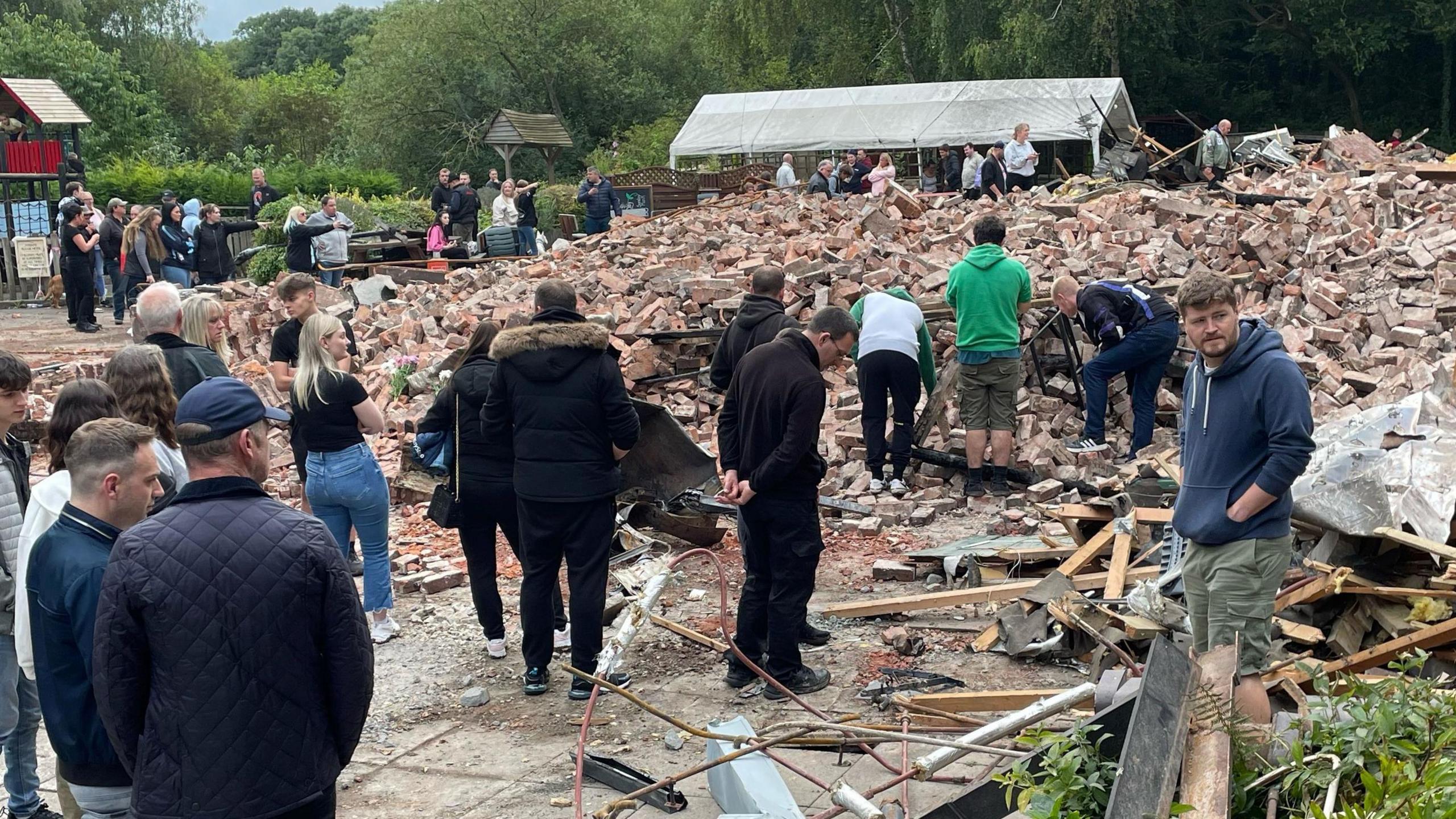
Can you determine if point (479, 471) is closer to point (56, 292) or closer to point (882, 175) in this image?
point (882, 175)

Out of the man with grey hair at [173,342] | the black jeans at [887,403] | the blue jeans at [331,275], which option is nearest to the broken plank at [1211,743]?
the man with grey hair at [173,342]

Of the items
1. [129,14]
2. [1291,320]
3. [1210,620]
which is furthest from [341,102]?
[1210,620]

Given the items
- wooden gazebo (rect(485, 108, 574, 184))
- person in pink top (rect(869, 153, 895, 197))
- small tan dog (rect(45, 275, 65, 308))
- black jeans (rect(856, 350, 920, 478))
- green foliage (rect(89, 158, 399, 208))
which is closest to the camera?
black jeans (rect(856, 350, 920, 478))

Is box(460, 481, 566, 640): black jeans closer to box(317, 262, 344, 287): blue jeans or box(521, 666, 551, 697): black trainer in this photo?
box(521, 666, 551, 697): black trainer

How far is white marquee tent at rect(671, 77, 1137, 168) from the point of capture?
29938mm

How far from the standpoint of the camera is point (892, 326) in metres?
9.59

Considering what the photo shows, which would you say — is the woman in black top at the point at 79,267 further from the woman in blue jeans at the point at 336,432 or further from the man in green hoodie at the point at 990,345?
the man in green hoodie at the point at 990,345

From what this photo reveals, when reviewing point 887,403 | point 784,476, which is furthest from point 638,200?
point 784,476

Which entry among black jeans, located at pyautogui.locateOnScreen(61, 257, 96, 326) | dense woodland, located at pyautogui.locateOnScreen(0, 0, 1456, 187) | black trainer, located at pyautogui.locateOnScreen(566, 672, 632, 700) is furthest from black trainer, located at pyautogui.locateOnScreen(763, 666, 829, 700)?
dense woodland, located at pyautogui.locateOnScreen(0, 0, 1456, 187)

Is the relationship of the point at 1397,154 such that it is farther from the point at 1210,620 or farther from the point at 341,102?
the point at 341,102

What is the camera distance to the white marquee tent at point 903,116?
98.2ft

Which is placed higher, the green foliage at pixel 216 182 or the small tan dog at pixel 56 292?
the green foliage at pixel 216 182

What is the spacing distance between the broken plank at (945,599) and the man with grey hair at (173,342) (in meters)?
3.59

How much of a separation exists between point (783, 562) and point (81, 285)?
16.3 m
